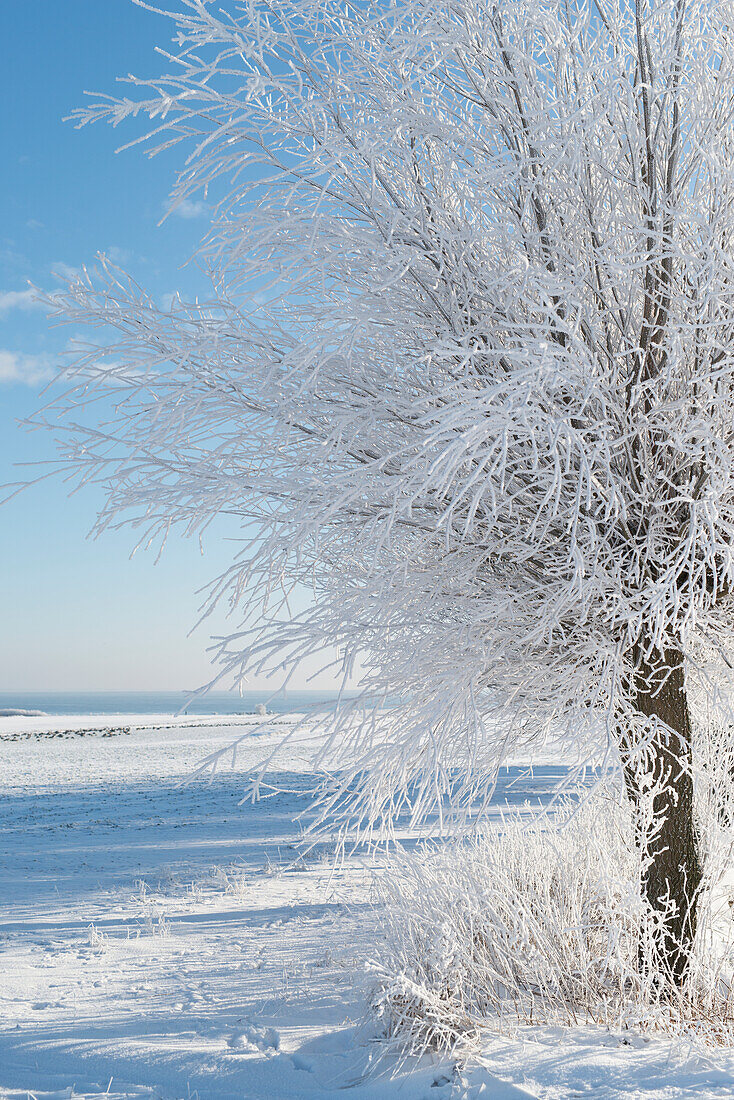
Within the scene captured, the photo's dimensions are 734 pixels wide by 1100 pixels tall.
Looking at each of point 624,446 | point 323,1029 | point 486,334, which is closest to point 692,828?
point 624,446

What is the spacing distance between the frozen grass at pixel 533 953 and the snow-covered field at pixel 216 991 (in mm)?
155

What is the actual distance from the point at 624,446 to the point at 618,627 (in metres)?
0.89

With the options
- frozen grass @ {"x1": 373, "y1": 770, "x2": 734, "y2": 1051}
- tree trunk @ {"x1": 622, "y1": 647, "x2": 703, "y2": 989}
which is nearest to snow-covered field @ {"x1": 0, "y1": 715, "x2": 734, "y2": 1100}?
frozen grass @ {"x1": 373, "y1": 770, "x2": 734, "y2": 1051}

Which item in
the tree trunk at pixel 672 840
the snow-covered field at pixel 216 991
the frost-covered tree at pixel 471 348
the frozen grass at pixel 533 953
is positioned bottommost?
the snow-covered field at pixel 216 991

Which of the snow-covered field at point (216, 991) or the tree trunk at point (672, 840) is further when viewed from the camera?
the tree trunk at point (672, 840)

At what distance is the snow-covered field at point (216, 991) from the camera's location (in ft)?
11.2

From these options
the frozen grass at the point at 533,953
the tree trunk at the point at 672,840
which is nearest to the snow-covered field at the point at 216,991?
the frozen grass at the point at 533,953

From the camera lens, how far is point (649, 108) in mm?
3291

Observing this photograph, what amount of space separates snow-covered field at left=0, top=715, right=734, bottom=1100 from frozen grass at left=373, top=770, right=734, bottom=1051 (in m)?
0.16

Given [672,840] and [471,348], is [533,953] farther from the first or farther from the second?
[471,348]

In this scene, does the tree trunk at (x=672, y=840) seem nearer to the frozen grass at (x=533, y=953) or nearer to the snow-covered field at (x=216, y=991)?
the frozen grass at (x=533, y=953)

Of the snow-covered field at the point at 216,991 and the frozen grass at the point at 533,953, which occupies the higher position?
the frozen grass at the point at 533,953

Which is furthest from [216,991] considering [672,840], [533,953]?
[672,840]

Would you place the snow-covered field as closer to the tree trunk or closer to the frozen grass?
the frozen grass
